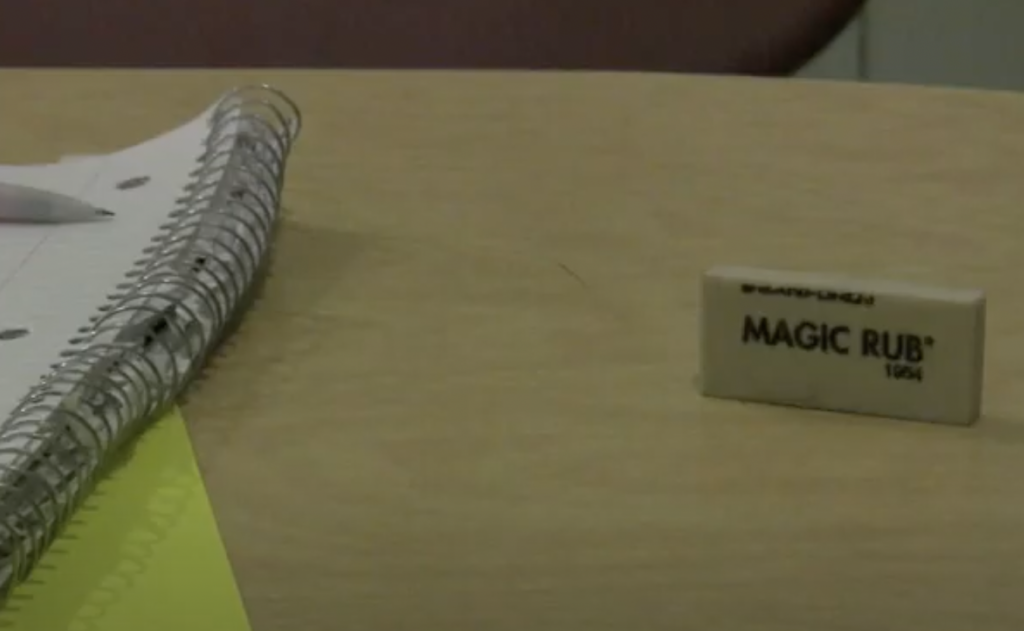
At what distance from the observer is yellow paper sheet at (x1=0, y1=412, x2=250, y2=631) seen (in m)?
0.57

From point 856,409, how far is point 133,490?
27cm

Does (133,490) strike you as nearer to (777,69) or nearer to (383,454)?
(383,454)

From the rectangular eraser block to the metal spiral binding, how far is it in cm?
21

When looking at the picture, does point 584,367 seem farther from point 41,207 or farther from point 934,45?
point 934,45

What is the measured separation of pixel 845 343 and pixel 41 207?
1.23ft

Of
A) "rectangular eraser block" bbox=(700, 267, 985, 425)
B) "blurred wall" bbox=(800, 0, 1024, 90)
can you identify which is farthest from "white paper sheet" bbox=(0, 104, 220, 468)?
"blurred wall" bbox=(800, 0, 1024, 90)

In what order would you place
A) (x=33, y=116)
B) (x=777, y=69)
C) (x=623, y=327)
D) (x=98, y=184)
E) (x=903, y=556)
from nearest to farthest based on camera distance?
1. (x=903, y=556)
2. (x=623, y=327)
3. (x=98, y=184)
4. (x=33, y=116)
5. (x=777, y=69)

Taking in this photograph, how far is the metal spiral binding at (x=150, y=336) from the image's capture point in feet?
1.95

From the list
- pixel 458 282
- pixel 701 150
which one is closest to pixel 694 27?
pixel 701 150

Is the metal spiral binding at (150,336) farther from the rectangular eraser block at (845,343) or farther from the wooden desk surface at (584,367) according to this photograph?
the rectangular eraser block at (845,343)

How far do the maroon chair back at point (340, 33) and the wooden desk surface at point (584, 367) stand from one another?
1.16ft

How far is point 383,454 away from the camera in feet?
2.14

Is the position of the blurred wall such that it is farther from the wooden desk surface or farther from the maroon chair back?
the wooden desk surface

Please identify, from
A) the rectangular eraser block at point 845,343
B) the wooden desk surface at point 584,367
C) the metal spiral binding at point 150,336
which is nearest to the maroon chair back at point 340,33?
the wooden desk surface at point 584,367
